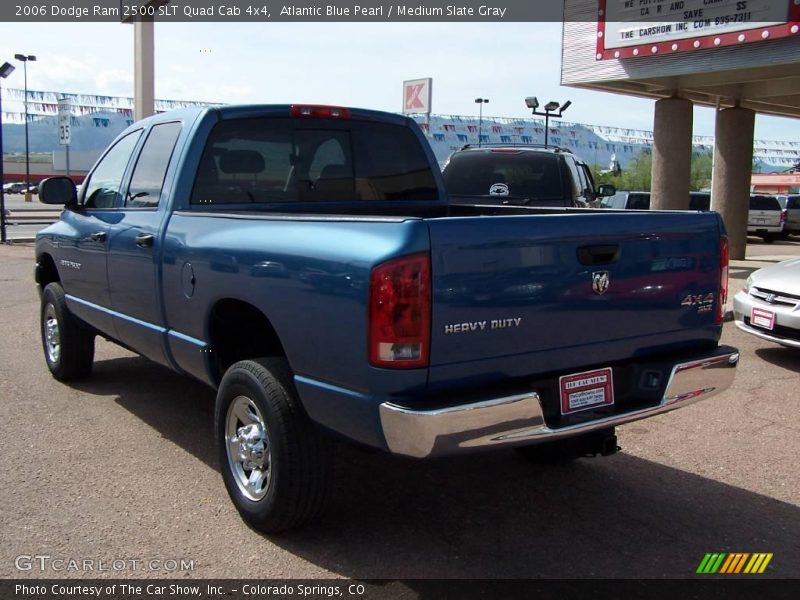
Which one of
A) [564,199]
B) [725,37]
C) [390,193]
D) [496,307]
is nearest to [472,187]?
[564,199]

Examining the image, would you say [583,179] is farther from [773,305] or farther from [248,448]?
[248,448]

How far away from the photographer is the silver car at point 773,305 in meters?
6.85

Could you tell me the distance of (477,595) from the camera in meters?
3.11

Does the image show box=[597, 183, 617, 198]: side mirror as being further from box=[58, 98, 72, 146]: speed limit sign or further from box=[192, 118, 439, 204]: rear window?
box=[58, 98, 72, 146]: speed limit sign

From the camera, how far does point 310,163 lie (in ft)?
15.4

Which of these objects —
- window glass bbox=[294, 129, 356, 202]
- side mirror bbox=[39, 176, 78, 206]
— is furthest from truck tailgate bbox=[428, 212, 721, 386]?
side mirror bbox=[39, 176, 78, 206]

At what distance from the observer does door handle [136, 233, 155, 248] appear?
171 inches

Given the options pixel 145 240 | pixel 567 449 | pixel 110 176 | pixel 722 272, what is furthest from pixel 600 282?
pixel 110 176

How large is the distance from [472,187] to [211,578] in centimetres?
674

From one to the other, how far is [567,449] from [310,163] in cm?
224

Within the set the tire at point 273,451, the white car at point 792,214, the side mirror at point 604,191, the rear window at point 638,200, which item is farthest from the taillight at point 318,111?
the white car at point 792,214

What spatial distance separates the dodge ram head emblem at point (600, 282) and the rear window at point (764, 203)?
2474 cm

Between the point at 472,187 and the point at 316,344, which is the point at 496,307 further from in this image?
the point at 472,187

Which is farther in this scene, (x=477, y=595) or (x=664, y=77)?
(x=664, y=77)
